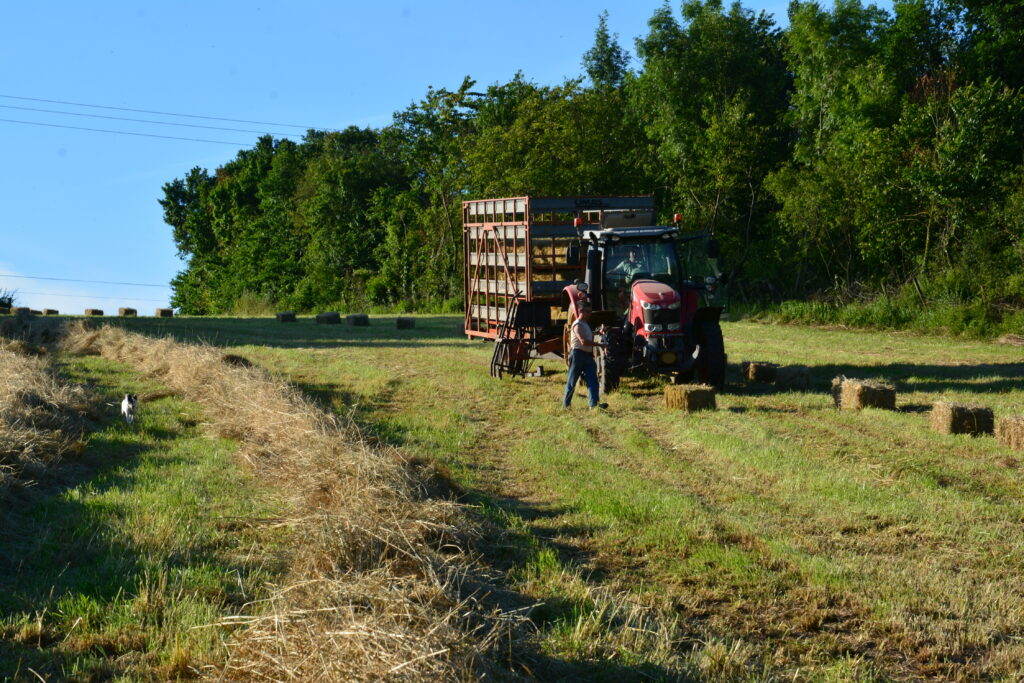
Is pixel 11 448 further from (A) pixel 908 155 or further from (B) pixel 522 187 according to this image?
(B) pixel 522 187

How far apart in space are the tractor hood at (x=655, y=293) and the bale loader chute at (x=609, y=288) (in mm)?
16

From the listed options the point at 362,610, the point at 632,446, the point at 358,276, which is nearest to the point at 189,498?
the point at 362,610

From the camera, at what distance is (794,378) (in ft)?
47.8

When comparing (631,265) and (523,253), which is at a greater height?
(523,253)

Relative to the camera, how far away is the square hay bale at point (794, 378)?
14.5 metres

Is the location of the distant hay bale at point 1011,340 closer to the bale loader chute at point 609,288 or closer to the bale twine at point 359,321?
the bale loader chute at point 609,288

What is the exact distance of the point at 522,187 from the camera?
119ft

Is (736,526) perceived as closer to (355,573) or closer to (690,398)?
(355,573)

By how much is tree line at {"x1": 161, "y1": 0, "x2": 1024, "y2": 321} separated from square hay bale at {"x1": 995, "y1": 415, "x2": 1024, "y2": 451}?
14528mm

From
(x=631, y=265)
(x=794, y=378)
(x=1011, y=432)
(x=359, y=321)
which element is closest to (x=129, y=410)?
(x=631, y=265)

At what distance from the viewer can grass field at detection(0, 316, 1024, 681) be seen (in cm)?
516

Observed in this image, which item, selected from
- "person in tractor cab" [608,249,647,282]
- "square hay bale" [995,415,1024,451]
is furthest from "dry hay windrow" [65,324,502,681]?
"square hay bale" [995,415,1024,451]

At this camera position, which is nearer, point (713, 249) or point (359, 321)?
point (713, 249)

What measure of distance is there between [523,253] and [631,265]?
241 centimetres
